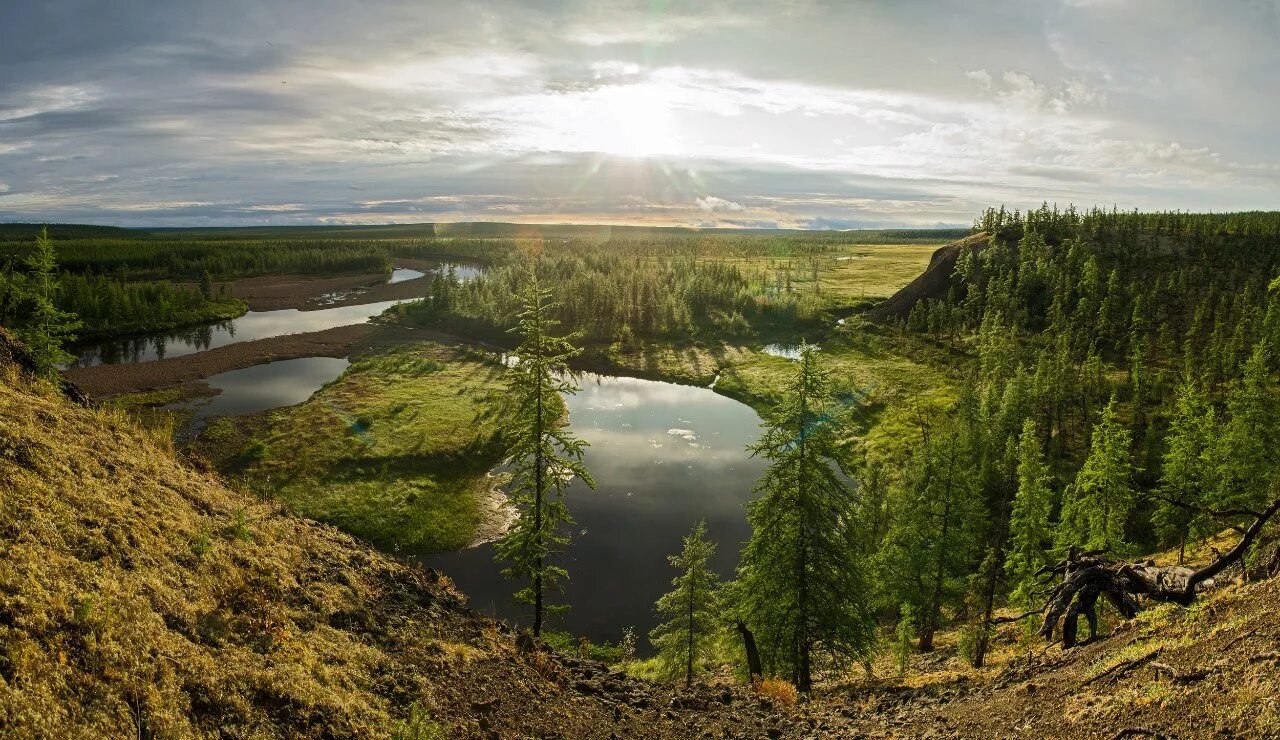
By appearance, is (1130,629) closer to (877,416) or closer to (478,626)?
(478,626)

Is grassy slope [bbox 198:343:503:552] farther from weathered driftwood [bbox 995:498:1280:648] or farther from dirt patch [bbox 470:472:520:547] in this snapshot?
weathered driftwood [bbox 995:498:1280:648]

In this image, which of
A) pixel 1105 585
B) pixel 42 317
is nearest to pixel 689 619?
pixel 1105 585

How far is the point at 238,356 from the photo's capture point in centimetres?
9906

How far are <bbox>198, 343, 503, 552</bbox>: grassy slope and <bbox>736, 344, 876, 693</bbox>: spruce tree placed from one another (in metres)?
23.6

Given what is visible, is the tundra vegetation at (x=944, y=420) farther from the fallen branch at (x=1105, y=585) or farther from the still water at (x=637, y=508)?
the still water at (x=637, y=508)

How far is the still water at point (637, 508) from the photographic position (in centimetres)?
4162

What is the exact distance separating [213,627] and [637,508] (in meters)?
43.5

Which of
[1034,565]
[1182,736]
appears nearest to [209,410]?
[1034,565]

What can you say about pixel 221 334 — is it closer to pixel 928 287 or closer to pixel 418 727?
pixel 418 727

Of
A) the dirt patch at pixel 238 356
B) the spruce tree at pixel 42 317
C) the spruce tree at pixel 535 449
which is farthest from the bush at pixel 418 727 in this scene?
the dirt patch at pixel 238 356

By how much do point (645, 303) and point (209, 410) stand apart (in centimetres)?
8228

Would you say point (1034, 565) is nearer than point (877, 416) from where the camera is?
Yes

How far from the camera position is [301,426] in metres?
64.6

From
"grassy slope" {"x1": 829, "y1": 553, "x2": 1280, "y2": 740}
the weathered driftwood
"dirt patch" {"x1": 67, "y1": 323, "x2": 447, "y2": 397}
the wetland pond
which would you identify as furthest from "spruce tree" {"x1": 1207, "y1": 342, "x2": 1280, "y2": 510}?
"dirt patch" {"x1": 67, "y1": 323, "x2": 447, "y2": 397}
